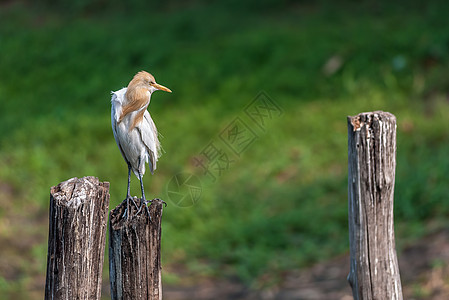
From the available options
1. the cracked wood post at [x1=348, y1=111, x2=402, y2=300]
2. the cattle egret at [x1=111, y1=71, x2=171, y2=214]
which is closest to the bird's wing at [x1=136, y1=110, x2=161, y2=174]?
the cattle egret at [x1=111, y1=71, x2=171, y2=214]

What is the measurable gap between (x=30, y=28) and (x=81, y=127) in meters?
4.56

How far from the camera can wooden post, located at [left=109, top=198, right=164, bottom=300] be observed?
227cm

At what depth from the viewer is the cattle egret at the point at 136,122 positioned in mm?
2246

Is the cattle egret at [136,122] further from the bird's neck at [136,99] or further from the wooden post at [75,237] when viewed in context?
the wooden post at [75,237]

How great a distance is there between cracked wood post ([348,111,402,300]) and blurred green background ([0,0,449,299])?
2.37 m

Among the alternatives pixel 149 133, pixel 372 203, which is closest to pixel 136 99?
pixel 149 133

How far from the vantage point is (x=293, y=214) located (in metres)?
5.61

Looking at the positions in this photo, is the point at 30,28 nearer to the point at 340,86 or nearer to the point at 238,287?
the point at 340,86

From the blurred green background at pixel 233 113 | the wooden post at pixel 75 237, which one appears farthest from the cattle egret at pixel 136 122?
the blurred green background at pixel 233 113

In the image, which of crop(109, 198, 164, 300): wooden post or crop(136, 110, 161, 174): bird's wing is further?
crop(136, 110, 161, 174): bird's wing

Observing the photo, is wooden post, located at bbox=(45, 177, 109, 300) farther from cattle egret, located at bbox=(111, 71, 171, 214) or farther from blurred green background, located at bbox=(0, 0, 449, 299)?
blurred green background, located at bbox=(0, 0, 449, 299)

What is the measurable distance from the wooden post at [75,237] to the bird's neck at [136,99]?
0.32 meters

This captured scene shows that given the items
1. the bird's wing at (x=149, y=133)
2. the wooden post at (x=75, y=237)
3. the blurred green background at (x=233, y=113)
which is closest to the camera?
the wooden post at (x=75, y=237)

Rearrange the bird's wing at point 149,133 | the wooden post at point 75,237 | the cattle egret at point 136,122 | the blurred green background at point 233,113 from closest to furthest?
the wooden post at point 75,237
the cattle egret at point 136,122
the bird's wing at point 149,133
the blurred green background at point 233,113
